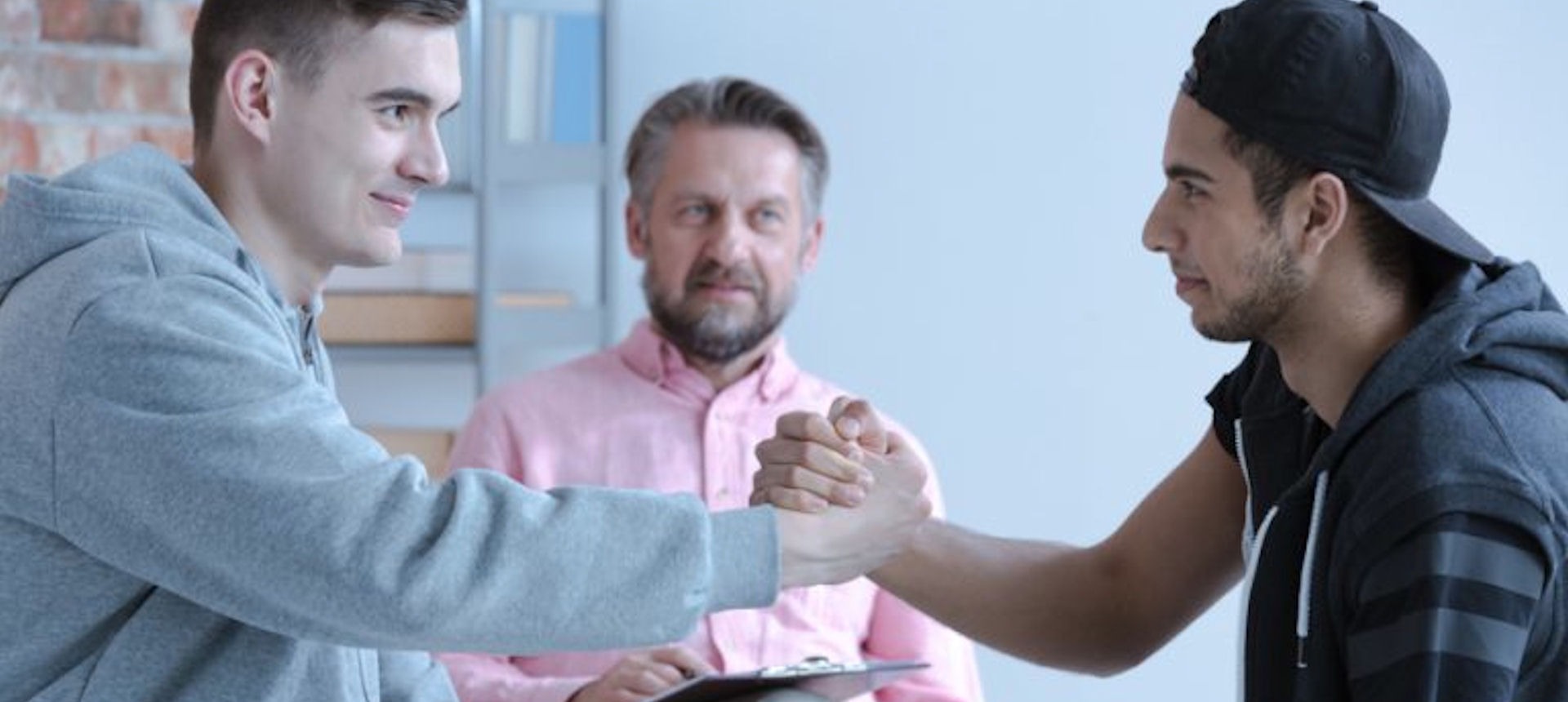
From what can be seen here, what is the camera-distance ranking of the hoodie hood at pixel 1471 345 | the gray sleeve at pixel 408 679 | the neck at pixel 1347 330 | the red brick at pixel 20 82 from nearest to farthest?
the hoodie hood at pixel 1471 345 < the neck at pixel 1347 330 < the gray sleeve at pixel 408 679 < the red brick at pixel 20 82

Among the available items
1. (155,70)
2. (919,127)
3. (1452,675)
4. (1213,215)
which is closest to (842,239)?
(919,127)

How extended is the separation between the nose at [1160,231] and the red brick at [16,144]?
2.03 m

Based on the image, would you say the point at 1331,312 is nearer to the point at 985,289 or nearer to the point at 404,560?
the point at 404,560

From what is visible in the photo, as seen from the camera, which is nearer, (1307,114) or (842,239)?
(1307,114)

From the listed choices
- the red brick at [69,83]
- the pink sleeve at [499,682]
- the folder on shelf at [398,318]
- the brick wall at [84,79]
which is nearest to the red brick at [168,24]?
the brick wall at [84,79]

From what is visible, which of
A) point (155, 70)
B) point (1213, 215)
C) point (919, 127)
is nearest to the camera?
point (1213, 215)

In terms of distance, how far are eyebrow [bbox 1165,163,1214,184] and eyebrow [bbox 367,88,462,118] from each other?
2.33 feet

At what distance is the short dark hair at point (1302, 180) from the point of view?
6.77ft

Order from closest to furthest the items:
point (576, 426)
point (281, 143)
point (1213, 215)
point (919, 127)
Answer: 1. point (281, 143)
2. point (1213, 215)
3. point (576, 426)
4. point (919, 127)

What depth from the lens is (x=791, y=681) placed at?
85.4 inches

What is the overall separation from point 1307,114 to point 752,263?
1.27 metres

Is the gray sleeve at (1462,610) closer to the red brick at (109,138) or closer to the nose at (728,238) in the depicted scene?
the nose at (728,238)

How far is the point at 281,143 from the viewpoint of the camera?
1.98 m

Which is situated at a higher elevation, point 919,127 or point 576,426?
point 919,127
